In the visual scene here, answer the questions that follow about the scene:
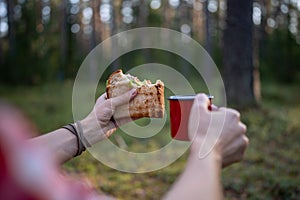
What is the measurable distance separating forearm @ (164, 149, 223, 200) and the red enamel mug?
0.44 meters

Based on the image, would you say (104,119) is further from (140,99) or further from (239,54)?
(239,54)

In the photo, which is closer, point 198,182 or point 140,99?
point 198,182

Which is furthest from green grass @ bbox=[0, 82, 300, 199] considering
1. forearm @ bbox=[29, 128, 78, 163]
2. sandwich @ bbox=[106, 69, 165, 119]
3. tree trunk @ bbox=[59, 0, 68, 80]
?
tree trunk @ bbox=[59, 0, 68, 80]

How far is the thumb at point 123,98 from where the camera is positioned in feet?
5.95

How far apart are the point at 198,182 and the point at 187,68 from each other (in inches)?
799

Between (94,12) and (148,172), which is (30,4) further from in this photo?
(148,172)

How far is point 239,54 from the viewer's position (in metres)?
7.29

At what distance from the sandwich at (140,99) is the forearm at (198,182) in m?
0.88

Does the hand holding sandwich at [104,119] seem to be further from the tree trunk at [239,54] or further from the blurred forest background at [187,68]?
the tree trunk at [239,54]

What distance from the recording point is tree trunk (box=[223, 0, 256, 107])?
7141 mm

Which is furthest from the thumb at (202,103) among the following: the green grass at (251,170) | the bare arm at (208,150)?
the green grass at (251,170)

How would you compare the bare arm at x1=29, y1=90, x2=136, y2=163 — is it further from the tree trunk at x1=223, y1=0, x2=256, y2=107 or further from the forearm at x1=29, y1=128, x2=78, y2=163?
the tree trunk at x1=223, y1=0, x2=256, y2=107

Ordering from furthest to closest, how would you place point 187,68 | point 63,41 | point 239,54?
point 187,68
point 63,41
point 239,54

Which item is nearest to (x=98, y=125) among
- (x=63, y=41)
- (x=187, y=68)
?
(x=63, y=41)
